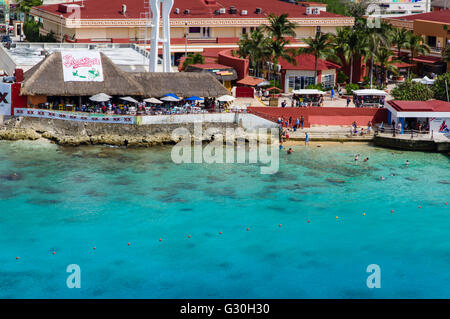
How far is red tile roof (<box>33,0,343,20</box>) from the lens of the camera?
91.2 meters

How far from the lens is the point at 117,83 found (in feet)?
217

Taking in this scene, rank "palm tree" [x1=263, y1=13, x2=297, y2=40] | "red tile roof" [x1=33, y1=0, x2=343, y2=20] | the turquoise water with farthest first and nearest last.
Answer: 1. "red tile roof" [x1=33, y1=0, x2=343, y2=20]
2. "palm tree" [x1=263, y1=13, x2=297, y2=40]
3. the turquoise water

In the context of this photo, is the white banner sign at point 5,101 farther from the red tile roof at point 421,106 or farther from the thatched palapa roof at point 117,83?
the red tile roof at point 421,106

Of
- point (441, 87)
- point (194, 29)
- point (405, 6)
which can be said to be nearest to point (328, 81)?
point (441, 87)

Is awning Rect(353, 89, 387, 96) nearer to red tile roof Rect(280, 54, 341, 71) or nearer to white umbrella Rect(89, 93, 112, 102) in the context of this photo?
red tile roof Rect(280, 54, 341, 71)

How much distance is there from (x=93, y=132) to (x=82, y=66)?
6.16m

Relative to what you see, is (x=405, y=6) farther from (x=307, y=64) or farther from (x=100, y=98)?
(x=100, y=98)

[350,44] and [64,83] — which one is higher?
[350,44]

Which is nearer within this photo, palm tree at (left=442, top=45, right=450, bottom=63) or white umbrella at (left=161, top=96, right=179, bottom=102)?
white umbrella at (left=161, top=96, right=179, bottom=102)

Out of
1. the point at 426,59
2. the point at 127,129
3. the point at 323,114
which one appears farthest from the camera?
the point at 426,59

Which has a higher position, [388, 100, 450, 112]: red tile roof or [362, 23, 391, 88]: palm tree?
[362, 23, 391, 88]: palm tree

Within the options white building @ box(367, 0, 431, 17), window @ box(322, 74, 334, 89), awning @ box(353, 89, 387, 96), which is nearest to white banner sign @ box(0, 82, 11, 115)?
awning @ box(353, 89, 387, 96)
